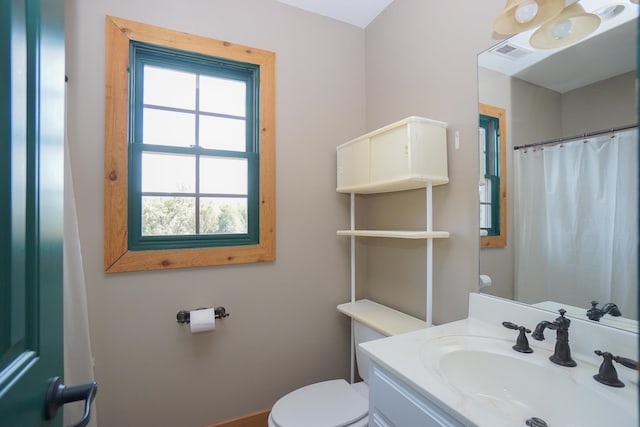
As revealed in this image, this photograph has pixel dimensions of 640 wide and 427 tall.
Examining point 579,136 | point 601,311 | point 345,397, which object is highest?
point 579,136

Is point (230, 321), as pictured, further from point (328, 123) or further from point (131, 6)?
point (131, 6)

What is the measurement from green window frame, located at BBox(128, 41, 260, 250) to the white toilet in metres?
0.82

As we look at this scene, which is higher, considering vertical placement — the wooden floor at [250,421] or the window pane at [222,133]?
the window pane at [222,133]

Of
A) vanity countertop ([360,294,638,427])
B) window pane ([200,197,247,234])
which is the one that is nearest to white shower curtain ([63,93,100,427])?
window pane ([200,197,247,234])

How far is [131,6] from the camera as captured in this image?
57.7 inches

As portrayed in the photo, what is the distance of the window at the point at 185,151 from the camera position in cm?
143

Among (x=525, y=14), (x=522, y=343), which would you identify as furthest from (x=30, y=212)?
(x=525, y=14)

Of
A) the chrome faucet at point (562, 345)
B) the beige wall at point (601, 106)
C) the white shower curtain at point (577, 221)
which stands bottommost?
the chrome faucet at point (562, 345)

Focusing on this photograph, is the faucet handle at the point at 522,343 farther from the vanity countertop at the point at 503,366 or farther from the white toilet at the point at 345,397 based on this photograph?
the white toilet at the point at 345,397

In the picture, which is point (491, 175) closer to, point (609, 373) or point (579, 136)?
point (579, 136)

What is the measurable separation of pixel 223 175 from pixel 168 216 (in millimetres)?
369

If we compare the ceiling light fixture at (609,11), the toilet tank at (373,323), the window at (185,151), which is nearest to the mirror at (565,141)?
the ceiling light fixture at (609,11)

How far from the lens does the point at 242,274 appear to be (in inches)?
65.9

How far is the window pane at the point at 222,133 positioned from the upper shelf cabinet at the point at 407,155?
743mm
